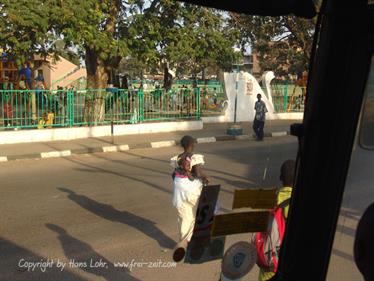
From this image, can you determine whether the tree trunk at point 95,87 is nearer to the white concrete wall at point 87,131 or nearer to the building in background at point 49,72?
the white concrete wall at point 87,131

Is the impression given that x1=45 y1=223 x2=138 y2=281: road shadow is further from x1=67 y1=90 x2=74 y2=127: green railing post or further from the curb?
x1=67 y1=90 x2=74 y2=127: green railing post

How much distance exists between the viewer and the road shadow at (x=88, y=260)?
4949 millimetres

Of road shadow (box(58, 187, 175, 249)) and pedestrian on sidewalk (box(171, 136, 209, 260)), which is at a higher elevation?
pedestrian on sidewalk (box(171, 136, 209, 260))

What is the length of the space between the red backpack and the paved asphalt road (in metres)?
0.10

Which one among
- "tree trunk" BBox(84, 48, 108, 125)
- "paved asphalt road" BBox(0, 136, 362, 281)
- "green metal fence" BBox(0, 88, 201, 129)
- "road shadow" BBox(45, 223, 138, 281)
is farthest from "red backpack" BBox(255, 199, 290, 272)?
"tree trunk" BBox(84, 48, 108, 125)

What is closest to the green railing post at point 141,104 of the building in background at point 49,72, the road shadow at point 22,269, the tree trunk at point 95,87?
the tree trunk at point 95,87

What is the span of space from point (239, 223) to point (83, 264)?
11.6 ft

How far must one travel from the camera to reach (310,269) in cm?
174

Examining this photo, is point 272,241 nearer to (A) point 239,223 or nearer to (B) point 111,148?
(A) point 239,223

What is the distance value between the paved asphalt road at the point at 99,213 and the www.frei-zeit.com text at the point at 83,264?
3 cm

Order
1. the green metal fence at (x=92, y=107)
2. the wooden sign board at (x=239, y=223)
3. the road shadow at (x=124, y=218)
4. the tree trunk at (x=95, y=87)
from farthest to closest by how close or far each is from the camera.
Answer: the tree trunk at (x=95, y=87)
the green metal fence at (x=92, y=107)
the road shadow at (x=124, y=218)
the wooden sign board at (x=239, y=223)

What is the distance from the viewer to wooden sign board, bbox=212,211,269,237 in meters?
1.95

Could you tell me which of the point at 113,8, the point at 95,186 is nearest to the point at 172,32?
the point at 113,8

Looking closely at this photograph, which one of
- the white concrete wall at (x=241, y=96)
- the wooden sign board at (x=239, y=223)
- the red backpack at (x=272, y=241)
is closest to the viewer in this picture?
the wooden sign board at (x=239, y=223)
